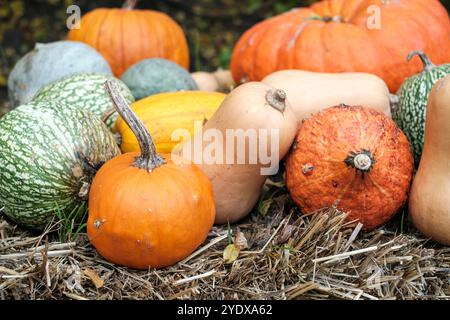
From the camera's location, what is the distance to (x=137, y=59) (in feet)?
13.1

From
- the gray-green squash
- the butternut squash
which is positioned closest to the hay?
the butternut squash

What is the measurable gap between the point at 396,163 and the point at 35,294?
4.78 ft

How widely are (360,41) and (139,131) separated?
158 cm

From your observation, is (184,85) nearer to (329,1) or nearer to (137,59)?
(137,59)

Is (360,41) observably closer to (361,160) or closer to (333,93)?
(333,93)

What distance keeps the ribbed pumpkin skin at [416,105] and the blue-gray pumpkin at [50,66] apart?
1.71 metres

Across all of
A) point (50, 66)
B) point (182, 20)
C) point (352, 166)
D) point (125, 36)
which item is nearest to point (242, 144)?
point (352, 166)

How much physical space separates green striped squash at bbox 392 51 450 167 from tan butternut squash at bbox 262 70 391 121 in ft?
0.25

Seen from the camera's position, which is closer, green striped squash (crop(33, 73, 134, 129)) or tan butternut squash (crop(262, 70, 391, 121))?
tan butternut squash (crop(262, 70, 391, 121))

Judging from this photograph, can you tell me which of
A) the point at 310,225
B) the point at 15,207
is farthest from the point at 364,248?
the point at 15,207

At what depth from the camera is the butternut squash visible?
233 centimetres

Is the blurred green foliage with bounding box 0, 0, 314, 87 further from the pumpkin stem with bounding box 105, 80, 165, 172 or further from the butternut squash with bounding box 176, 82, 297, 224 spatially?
the pumpkin stem with bounding box 105, 80, 165, 172

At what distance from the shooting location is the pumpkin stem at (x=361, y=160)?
2189 mm
